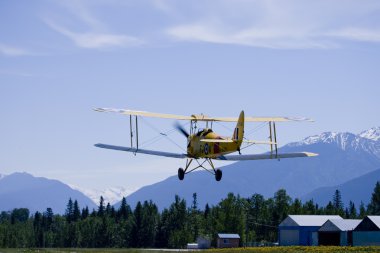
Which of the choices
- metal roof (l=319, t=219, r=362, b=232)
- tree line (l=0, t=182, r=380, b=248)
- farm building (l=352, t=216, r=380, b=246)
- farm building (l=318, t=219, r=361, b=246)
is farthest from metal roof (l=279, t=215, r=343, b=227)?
tree line (l=0, t=182, r=380, b=248)

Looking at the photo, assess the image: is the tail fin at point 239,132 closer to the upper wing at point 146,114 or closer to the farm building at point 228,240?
the upper wing at point 146,114

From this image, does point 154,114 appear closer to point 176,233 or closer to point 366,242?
point 366,242

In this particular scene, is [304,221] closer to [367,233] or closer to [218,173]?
[367,233]

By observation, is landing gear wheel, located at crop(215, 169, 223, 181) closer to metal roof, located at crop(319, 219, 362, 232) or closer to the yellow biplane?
the yellow biplane

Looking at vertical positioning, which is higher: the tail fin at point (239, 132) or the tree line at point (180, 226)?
the tail fin at point (239, 132)

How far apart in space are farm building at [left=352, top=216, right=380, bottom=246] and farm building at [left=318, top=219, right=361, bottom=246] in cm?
248

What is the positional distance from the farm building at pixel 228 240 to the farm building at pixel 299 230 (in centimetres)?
1477

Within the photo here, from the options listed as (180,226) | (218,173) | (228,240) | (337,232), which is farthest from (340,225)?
(180,226)

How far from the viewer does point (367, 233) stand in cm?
8938

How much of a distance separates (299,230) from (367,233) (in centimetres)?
1775

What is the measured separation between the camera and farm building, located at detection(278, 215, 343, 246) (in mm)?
104750

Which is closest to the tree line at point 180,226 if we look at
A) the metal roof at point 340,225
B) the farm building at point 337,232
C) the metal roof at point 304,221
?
the metal roof at point 304,221

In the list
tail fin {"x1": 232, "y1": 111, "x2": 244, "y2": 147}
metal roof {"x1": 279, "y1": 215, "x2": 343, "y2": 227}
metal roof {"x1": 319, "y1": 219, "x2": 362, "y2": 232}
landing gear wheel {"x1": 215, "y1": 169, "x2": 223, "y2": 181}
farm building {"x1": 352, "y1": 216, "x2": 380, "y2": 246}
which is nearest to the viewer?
tail fin {"x1": 232, "y1": 111, "x2": 244, "y2": 147}

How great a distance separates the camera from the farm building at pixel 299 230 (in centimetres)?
10475
